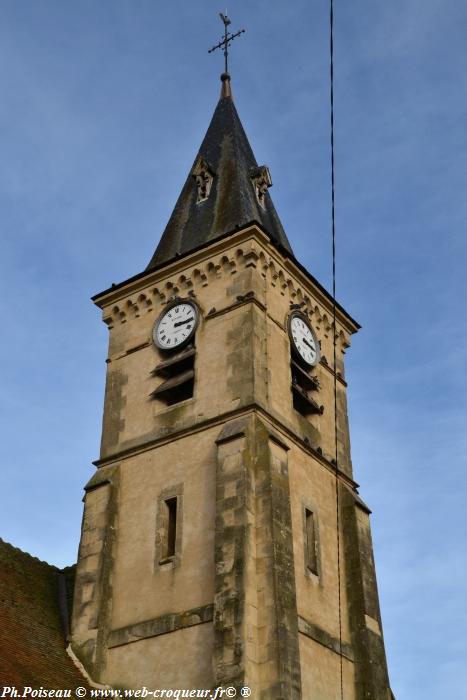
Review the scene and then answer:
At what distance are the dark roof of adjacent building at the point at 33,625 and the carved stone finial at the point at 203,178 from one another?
10643 millimetres

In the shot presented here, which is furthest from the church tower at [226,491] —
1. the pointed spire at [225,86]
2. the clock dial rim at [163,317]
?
the pointed spire at [225,86]

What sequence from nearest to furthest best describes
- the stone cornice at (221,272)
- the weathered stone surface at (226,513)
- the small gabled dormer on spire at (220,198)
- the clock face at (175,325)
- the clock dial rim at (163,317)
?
the weathered stone surface at (226,513)
the clock dial rim at (163,317)
the clock face at (175,325)
the stone cornice at (221,272)
the small gabled dormer on spire at (220,198)

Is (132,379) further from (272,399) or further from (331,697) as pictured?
(331,697)

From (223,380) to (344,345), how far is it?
19.4 feet

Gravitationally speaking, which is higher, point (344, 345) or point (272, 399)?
point (344, 345)

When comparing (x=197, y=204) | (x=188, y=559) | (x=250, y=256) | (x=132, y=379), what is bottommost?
(x=188, y=559)

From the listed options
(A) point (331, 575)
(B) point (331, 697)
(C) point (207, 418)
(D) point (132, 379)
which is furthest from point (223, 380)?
(B) point (331, 697)

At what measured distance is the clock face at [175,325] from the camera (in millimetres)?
24422

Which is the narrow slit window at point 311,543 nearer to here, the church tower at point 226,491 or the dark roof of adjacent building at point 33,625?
the church tower at point 226,491

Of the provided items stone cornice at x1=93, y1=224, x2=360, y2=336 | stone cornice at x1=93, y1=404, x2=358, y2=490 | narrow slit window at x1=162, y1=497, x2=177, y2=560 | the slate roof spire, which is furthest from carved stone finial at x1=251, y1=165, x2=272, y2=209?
narrow slit window at x1=162, y1=497, x2=177, y2=560

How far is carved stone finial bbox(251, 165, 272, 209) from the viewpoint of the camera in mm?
28750

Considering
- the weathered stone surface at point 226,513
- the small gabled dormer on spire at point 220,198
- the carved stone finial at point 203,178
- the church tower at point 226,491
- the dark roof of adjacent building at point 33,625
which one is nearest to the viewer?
the dark roof of adjacent building at point 33,625

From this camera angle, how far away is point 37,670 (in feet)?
62.8

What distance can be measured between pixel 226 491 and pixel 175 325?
18.4 feet
